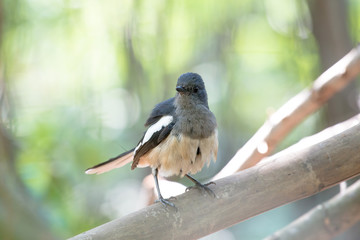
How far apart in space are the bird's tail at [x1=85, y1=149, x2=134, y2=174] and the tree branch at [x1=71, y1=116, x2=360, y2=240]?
83cm

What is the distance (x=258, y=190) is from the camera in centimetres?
210

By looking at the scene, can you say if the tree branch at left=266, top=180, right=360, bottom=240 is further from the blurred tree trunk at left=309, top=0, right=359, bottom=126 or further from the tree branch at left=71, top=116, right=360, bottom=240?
the blurred tree trunk at left=309, top=0, right=359, bottom=126

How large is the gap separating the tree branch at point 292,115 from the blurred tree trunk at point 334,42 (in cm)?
88

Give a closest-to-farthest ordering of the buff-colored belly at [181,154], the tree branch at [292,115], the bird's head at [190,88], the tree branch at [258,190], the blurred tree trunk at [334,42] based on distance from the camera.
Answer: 1. the tree branch at [258,190]
2. the buff-colored belly at [181,154]
3. the bird's head at [190,88]
4. the tree branch at [292,115]
5. the blurred tree trunk at [334,42]

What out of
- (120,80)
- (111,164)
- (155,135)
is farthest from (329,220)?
(120,80)

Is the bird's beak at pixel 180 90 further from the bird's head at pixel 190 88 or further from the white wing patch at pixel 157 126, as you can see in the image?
the white wing patch at pixel 157 126

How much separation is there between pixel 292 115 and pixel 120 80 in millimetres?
2863

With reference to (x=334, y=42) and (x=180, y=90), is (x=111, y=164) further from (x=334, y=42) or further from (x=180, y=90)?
(x=334, y=42)

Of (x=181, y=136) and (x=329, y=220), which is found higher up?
(x=181, y=136)

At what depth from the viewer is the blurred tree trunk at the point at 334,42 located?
154 inches

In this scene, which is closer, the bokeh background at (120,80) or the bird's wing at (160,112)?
the bird's wing at (160,112)

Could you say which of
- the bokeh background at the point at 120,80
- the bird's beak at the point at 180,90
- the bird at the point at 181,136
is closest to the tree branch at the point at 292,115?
the bokeh background at the point at 120,80

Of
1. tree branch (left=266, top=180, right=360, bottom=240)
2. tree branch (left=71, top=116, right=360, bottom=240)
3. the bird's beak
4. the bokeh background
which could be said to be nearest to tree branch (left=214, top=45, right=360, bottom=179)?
the bokeh background

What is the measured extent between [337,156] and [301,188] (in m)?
0.24
